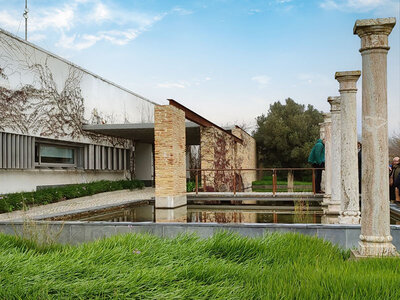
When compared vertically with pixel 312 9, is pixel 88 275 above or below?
below

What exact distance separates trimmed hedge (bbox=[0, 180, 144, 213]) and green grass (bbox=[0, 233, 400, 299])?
484cm

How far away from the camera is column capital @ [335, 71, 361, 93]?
7.00 metres

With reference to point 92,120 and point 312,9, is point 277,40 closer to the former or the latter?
point 312,9

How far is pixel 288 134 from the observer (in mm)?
28453

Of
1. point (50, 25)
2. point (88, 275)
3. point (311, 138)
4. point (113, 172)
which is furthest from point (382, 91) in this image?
point (311, 138)

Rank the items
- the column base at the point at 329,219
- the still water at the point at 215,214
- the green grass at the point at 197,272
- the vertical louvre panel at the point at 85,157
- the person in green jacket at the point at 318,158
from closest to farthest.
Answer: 1. the green grass at the point at 197,272
2. the column base at the point at 329,219
3. the still water at the point at 215,214
4. the person in green jacket at the point at 318,158
5. the vertical louvre panel at the point at 85,157

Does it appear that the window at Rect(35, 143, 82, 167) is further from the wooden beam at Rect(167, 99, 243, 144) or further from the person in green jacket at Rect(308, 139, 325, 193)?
the person in green jacket at Rect(308, 139, 325, 193)

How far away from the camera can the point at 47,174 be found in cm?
1552

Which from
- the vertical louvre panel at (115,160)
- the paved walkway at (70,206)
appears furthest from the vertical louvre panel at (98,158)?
the paved walkway at (70,206)

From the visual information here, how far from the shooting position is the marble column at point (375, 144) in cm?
471

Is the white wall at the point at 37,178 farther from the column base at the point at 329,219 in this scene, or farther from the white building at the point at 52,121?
the column base at the point at 329,219

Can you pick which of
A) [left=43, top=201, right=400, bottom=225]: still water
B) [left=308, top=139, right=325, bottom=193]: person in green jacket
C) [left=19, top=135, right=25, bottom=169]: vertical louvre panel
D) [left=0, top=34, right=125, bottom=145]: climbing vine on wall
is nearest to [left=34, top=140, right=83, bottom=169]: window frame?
[left=0, top=34, right=125, bottom=145]: climbing vine on wall

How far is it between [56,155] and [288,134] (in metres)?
16.4

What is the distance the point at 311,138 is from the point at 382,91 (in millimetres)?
23751
